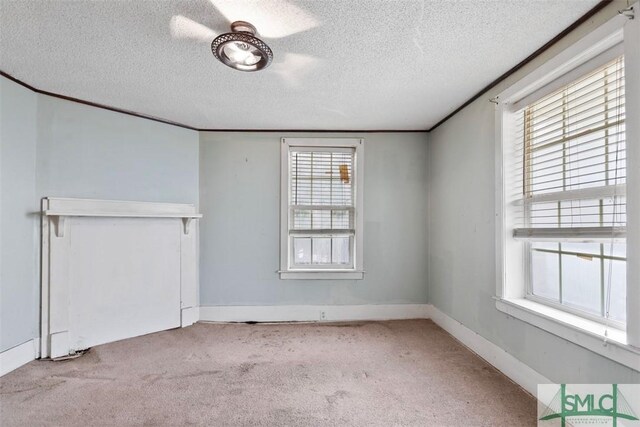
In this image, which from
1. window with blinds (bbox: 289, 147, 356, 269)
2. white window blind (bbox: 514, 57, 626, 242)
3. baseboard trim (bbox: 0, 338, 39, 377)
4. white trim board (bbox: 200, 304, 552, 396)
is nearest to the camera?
white window blind (bbox: 514, 57, 626, 242)

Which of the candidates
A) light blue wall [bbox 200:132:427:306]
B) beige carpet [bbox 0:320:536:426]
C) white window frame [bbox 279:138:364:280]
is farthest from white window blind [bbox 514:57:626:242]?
white window frame [bbox 279:138:364:280]

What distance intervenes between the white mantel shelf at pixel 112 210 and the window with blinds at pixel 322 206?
1.15 meters

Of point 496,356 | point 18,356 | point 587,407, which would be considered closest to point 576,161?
point 587,407

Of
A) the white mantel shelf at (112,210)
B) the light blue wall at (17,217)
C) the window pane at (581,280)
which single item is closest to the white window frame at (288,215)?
the white mantel shelf at (112,210)

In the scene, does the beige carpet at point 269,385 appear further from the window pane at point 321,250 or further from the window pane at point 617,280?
the window pane at point 321,250

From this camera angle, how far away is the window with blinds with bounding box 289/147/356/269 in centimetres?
361

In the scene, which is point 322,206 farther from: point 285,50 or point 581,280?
point 581,280

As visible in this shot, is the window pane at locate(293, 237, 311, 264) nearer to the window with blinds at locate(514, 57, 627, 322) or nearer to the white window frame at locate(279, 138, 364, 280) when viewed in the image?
the white window frame at locate(279, 138, 364, 280)

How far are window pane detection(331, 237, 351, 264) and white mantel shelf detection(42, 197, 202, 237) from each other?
1.59 meters

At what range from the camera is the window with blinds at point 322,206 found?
142 inches

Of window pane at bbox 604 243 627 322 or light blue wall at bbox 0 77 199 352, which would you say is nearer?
window pane at bbox 604 243 627 322

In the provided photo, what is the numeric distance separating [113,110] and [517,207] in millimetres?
3667

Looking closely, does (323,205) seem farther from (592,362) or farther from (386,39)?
(592,362)

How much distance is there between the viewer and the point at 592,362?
1585mm
